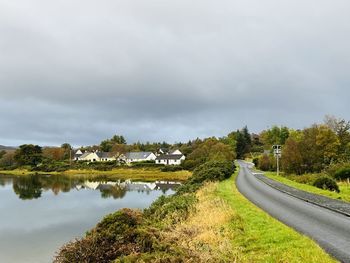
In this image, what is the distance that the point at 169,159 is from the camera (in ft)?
510

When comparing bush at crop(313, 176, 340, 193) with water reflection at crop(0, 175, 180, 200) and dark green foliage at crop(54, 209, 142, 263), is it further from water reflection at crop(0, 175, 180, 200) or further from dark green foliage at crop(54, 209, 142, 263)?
dark green foliage at crop(54, 209, 142, 263)

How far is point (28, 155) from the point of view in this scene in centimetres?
14562

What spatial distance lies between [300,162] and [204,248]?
52.4m

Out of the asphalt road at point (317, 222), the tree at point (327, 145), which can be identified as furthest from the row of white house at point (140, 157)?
the asphalt road at point (317, 222)

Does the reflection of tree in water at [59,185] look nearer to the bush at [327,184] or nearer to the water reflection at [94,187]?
the water reflection at [94,187]

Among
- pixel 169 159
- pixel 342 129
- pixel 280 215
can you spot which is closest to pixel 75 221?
pixel 280 215

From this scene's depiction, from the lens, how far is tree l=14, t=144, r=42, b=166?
14500cm

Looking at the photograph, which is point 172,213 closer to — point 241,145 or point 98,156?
point 241,145

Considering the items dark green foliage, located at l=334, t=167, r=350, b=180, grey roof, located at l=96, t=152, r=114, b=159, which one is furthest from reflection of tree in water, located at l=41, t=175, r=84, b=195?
grey roof, located at l=96, t=152, r=114, b=159

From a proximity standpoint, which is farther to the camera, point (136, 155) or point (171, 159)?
point (136, 155)

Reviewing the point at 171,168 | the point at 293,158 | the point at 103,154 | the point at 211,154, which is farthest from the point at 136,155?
the point at 293,158

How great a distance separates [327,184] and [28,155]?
12591 cm

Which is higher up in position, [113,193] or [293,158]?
[293,158]

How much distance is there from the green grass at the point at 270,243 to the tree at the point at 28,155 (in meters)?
137
